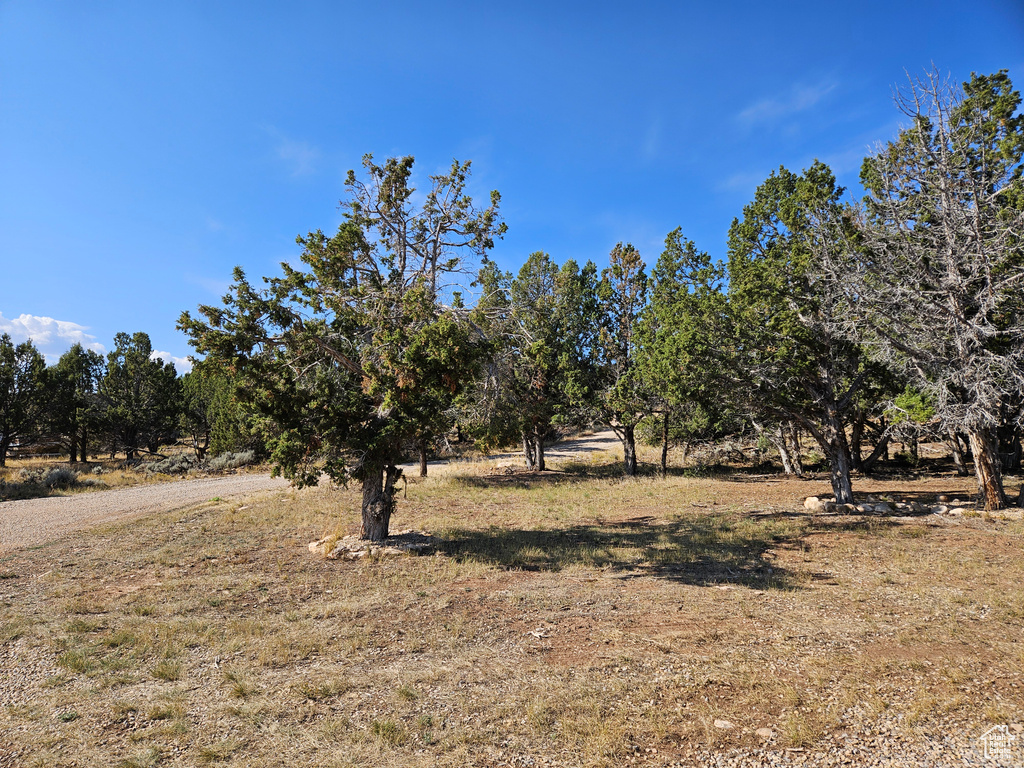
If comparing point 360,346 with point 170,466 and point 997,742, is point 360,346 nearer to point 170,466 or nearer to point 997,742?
point 997,742

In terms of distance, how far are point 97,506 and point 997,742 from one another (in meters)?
25.9

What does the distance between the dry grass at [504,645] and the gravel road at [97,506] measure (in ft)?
9.52

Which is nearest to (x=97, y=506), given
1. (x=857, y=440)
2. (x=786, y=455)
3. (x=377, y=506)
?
(x=377, y=506)

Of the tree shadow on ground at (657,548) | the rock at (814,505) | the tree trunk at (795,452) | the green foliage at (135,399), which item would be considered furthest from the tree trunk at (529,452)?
the green foliage at (135,399)

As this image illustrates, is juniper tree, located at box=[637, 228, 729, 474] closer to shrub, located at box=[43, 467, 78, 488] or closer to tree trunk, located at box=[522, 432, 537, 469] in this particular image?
tree trunk, located at box=[522, 432, 537, 469]

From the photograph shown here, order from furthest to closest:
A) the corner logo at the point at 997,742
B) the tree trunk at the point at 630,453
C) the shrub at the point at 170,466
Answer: the shrub at the point at 170,466 → the tree trunk at the point at 630,453 → the corner logo at the point at 997,742

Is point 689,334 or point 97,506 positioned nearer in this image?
point 689,334

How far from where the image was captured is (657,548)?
1276cm

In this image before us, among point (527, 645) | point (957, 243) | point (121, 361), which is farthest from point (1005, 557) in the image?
point (121, 361)

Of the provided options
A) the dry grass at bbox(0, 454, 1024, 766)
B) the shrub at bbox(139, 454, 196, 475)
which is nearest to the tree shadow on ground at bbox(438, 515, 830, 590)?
the dry grass at bbox(0, 454, 1024, 766)

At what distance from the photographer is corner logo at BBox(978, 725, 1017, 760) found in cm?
429

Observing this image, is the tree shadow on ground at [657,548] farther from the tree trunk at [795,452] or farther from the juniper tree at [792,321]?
the tree trunk at [795,452]

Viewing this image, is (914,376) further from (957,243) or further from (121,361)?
(121,361)

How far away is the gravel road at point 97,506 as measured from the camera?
14969 mm
